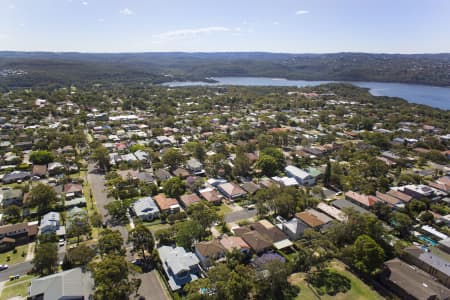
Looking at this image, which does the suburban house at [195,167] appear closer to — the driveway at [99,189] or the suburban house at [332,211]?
the driveway at [99,189]

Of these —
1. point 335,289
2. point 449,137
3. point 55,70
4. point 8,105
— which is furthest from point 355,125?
point 55,70

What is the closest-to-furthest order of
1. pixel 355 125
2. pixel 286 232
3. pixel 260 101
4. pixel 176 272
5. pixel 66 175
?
1. pixel 176 272
2. pixel 286 232
3. pixel 66 175
4. pixel 355 125
5. pixel 260 101

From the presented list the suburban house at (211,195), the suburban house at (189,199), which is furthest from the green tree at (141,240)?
the suburban house at (211,195)

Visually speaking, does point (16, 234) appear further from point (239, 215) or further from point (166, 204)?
point (239, 215)

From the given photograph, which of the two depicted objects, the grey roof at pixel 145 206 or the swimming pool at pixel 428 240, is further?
the grey roof at pixel 145 206

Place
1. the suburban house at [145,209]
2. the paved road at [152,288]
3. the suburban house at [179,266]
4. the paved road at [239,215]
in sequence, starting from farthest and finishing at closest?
the paved road at [239,215] → the suburban house at [145,209] → the suburban house at [179,266] → the paved road at [152,288]

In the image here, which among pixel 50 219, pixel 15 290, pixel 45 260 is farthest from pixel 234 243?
pixel 50 219

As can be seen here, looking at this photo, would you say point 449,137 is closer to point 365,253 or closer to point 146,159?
point 365,253
